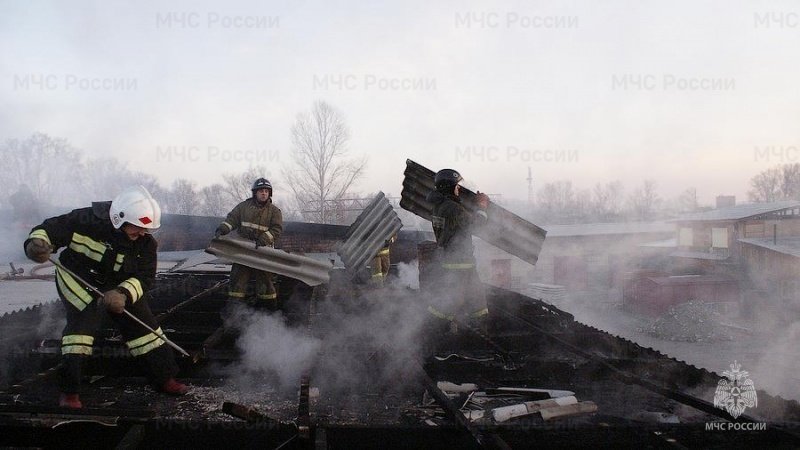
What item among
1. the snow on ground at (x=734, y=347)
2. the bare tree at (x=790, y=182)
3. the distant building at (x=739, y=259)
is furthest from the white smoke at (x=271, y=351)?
the bare tree at (x=790, y=182)

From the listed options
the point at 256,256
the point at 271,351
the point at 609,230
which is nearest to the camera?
the point at 271,351

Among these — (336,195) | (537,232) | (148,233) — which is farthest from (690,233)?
(148,233)

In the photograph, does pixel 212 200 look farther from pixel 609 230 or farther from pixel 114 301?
pixel 114 301

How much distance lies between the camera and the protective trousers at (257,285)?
19.5 feet

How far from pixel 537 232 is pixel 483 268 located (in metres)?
17.3

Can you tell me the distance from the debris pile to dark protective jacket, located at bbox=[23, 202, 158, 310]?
66.6 ft

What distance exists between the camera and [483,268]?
23.9m

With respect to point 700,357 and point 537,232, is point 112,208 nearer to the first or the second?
point 537,232

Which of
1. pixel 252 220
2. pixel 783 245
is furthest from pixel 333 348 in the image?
pixel 783 245

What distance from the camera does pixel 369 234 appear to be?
9023 mm

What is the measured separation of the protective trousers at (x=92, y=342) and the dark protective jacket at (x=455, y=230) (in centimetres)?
287

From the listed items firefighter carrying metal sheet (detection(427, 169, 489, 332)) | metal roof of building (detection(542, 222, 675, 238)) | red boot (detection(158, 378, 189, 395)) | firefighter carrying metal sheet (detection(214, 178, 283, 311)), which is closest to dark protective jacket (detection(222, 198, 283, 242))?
firefighter carrying metal sheet (detection(214, 178, 283, 311))

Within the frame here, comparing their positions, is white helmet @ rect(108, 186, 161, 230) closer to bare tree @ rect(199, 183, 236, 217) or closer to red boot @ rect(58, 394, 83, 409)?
red boot @ rect(58, 394, 83, 409)

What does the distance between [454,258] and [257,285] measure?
97.4 inches
